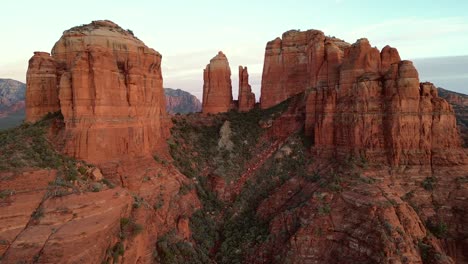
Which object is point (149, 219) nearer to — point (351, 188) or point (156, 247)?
point (156, 247)

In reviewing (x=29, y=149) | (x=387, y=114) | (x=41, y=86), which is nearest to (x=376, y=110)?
(x=387, y=114)

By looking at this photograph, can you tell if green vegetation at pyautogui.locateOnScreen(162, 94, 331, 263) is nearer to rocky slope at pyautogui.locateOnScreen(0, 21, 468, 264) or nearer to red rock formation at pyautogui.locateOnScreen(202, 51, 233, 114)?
rocky slope at pyautogui.locateOnScreen(0, 21, 468, 264)

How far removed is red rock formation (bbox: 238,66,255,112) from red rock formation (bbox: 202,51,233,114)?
88.3 inches

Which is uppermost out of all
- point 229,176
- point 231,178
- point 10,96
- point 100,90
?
point 10,96

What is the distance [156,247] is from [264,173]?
1846 centimetres

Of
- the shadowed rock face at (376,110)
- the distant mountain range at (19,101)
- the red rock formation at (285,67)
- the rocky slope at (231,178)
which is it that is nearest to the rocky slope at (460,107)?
the red rock formation at (285,67)

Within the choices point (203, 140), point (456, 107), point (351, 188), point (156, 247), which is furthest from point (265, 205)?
point (456, 107)

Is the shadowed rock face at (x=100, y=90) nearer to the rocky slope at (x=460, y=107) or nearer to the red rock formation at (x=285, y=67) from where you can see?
the red rock formation at (x=285, y=67)

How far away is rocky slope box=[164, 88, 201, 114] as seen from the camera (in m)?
171

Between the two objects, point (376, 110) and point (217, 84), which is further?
point (217, 84)

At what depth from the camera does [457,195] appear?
30.4 meters

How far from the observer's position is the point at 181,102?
180375 millimetres

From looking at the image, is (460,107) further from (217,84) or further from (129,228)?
(129,228)

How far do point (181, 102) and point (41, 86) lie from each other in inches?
5745
